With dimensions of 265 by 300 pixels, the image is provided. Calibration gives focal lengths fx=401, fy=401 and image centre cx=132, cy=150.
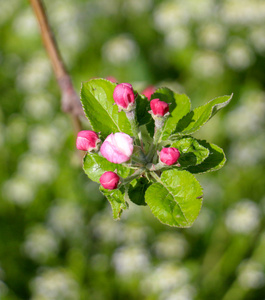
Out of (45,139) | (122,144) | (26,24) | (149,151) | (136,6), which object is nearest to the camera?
(122,144)

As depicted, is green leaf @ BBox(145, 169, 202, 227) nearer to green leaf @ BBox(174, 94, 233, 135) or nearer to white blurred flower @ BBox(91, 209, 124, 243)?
green leaf @ BBox(174, 94, 233, 135)

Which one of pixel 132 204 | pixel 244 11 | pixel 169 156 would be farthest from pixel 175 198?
pixel 244 11

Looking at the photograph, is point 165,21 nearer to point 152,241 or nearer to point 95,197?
point 95,197

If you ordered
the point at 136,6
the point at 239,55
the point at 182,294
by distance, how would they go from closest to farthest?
the point at 182,294
the point at 239,55
the point at 136,6

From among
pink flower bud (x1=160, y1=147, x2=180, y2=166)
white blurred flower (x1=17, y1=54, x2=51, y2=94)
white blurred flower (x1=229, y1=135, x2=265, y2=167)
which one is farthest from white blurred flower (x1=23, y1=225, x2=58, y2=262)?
pink flower bud (x1=160, y1=147, x2=180, y2=166)

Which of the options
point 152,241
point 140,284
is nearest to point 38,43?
point 152,241

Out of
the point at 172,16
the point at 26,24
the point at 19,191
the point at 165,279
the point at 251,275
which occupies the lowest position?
the point at 251,275

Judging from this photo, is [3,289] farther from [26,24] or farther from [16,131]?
[26,24]
